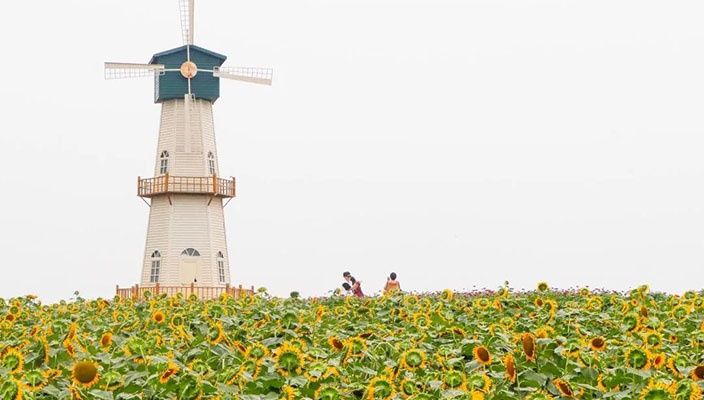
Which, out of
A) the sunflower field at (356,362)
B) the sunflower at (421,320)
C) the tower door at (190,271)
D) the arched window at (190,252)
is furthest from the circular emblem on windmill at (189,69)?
the sunflower at (421,320)

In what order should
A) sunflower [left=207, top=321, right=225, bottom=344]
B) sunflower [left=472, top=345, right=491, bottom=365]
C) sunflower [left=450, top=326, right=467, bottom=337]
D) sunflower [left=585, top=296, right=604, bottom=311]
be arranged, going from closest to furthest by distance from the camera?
sunflower [left=472, top=345, right=491, bottom=365]
sunflower [left=207, top=321, right=225, bottom=344]
sunflower [left=450, top=326, right=467, bottom=337]
sunflower [left=585, top=296, right=604, bottom=311]

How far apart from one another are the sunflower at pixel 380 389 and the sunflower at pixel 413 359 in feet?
2.97

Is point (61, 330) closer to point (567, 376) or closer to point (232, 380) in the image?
point (232, 380)

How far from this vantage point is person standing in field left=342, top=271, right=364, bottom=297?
22.3 metres

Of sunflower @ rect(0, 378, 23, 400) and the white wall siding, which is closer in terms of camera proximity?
sunflower @ rect(0, 378, 23, 400)

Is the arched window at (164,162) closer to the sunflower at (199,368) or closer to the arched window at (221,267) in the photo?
the arched window at (221,267)

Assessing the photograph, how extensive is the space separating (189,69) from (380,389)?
30707 mm

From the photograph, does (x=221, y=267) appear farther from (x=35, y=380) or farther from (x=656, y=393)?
(x=656, y=393)

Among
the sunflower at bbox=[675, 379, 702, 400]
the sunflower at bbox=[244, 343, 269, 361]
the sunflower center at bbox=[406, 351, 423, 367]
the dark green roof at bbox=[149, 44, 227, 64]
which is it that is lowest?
the sunflower at bbox=[675, 379, 702, 400]

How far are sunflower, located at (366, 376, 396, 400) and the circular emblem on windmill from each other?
3055 centimetres

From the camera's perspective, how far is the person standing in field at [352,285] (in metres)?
22.3

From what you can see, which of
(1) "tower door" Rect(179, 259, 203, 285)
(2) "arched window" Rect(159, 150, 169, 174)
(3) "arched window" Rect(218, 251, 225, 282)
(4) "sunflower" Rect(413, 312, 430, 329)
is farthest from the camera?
(2) "arched window" Rect(159, 150, 169, 174)

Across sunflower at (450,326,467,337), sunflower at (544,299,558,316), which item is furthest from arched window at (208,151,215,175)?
sunflower at (450,326,467,337)

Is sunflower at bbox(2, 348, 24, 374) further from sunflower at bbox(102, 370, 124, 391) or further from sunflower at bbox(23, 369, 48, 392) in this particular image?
sunflower at bbox(102, 370, 124, 391)
